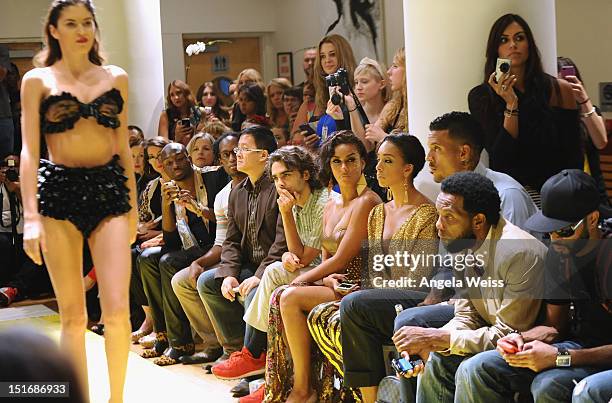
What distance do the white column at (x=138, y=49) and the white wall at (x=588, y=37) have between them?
202 cm

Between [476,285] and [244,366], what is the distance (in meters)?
1.34

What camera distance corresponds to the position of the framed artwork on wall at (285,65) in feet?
22.1

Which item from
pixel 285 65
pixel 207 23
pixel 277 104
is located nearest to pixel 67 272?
pixel 277 104

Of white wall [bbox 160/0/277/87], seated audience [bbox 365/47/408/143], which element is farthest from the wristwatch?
white wall [bbox 160/0/277/87]

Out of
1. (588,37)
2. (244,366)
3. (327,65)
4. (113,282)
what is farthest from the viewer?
(588,37)

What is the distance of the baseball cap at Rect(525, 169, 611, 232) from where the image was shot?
105 inches

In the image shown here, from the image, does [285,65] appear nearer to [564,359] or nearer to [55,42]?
[55,42]

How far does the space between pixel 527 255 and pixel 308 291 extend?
960 millimetres

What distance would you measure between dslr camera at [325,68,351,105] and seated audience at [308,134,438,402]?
2.34 ft

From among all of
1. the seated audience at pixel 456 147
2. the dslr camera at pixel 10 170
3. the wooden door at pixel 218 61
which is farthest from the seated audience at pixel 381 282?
the wooden door at pixel 218 61

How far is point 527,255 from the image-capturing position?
9.17 ft

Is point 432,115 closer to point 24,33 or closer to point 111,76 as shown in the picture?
point 111,76

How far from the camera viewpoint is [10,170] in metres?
4.61

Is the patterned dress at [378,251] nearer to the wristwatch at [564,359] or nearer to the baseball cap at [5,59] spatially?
the wristwatch at [564,359]
